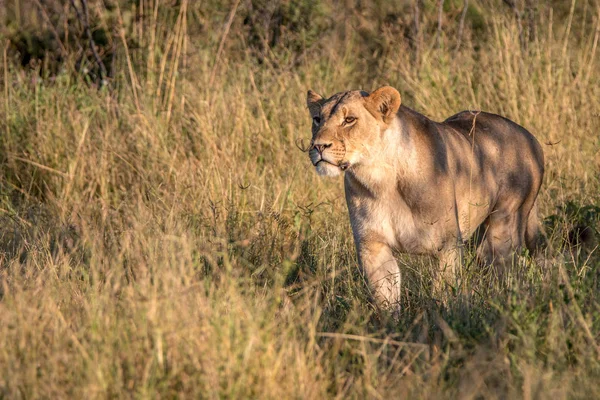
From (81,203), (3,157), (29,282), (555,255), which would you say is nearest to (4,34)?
(3,157)

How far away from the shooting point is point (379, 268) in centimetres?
433

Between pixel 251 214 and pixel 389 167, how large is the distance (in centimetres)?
135

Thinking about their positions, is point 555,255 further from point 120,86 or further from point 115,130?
point 120,86

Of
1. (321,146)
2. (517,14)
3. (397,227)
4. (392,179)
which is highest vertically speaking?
(517,14)

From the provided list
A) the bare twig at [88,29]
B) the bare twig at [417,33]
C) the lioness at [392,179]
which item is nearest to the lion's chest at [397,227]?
the lioness at [392,179]

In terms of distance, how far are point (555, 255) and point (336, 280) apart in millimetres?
1166

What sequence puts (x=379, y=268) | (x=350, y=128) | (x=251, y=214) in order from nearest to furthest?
(x=350, y=128)
(x=379, y=268)
(x=251, y=214)

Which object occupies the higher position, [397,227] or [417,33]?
[417,33]

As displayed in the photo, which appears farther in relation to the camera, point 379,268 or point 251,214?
point 251,214

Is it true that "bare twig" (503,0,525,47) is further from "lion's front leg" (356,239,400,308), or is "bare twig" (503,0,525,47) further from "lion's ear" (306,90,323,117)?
"lion's front leg" (356,239,400,308)

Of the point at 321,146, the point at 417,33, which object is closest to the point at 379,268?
the point at 321,146

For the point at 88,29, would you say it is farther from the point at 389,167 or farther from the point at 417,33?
the point at 389,167

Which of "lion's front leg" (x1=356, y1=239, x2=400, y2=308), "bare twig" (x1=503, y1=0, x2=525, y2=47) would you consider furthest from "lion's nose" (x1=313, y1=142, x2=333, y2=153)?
"bare twig" (x1=503, y1=0, x2=525, y2=47)

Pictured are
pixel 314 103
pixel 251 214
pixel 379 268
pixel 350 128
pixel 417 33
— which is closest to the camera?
pixel 350 128
